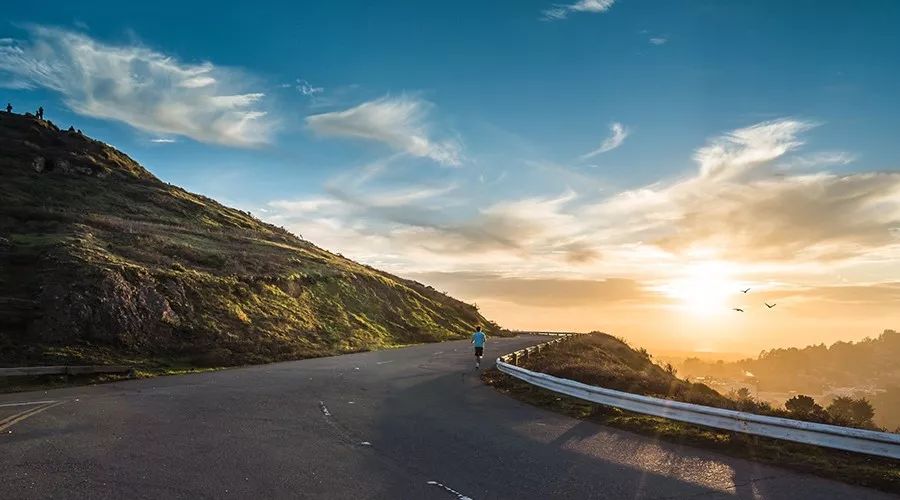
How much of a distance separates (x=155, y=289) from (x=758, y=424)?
1147 inches

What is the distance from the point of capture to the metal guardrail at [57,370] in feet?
63.1

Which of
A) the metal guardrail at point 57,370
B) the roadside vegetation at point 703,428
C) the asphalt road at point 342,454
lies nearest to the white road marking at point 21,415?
the asphalt road at point 342,454

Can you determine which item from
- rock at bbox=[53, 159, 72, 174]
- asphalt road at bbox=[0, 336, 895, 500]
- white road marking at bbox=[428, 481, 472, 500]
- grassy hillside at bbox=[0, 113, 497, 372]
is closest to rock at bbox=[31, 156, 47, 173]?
grassy hillside at bbox=[0, 113, 497, 372]

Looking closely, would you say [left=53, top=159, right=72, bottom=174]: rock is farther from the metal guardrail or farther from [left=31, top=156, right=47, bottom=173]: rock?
the metal guardrail

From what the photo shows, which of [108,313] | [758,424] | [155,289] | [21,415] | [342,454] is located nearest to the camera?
[342,454]

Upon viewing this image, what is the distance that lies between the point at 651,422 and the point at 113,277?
26283 mm

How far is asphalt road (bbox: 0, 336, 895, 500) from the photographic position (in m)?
7.46

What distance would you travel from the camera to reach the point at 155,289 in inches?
1178

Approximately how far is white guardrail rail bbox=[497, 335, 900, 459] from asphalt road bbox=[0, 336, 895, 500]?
3.76 feet

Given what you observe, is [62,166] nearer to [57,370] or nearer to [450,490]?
[57,370]

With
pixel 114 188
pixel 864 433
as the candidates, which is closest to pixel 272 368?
pixel 864 433

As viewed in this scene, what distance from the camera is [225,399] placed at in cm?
1562

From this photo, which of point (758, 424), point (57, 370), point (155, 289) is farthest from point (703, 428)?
point (155, 289)

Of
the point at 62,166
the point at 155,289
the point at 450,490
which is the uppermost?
the point at 62,166
